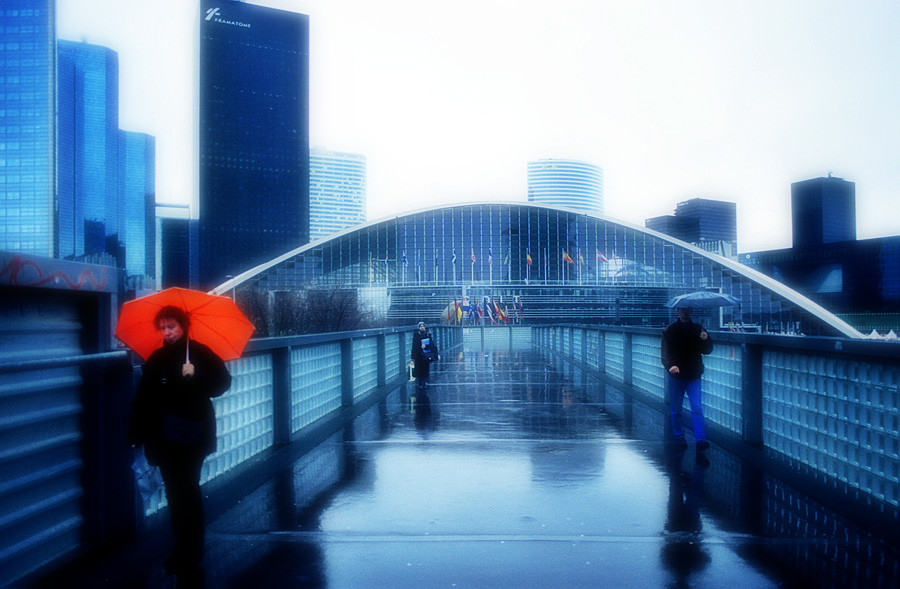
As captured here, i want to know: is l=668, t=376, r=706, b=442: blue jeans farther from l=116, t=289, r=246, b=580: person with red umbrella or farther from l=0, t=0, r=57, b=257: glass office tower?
l=0, t=0, r=57, b=257: glass office tower

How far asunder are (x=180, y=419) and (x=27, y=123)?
148899 mm

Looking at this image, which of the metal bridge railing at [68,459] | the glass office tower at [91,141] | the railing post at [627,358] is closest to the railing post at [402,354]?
the railing post at [627,358]

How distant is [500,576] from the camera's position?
4.29 meters

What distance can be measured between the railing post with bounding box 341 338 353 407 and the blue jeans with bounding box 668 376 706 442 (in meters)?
5.46

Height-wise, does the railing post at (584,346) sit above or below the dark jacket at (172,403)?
below

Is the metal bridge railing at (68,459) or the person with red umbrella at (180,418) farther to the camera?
the person with red umbrella at (180,418)

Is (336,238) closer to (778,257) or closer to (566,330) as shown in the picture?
(566,330)

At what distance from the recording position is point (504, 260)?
349 ft

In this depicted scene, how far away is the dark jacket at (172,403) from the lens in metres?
4.47

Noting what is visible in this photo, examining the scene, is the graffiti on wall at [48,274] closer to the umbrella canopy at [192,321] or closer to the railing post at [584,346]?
the umbrella canopy at [192,321]

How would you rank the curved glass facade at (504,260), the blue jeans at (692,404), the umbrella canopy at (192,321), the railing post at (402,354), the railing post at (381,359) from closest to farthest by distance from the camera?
the umbrella canopy at (192,321) → the blue jeans at (692,404) → the railing post at (381,359) → the railing post at (402,354) → the curved glass facade at (504,260)

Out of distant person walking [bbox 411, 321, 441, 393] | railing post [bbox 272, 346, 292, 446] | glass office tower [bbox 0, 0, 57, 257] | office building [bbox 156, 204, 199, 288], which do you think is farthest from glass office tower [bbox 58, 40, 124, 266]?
railing post [bbox 272, 346, 292, 446]

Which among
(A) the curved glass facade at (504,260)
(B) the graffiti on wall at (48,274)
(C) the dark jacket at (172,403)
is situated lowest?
(C) the dark jacket at (172,403)

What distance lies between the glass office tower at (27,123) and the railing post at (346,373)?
127 meters
